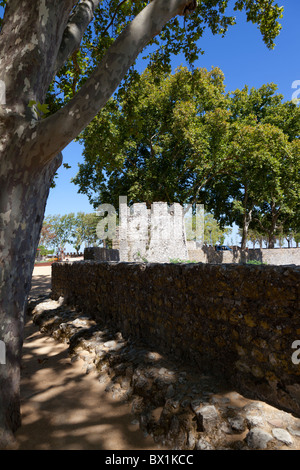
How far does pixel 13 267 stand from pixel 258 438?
275 cm

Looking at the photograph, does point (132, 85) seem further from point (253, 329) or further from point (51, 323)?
point (253, 329)

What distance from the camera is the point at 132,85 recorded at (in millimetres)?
8672

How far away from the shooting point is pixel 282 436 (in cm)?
243

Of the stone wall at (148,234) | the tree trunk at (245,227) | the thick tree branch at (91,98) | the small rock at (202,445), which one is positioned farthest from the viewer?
the tree trunk at (245,227)

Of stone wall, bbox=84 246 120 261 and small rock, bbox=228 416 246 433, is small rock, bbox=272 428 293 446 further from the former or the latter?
stone wall, bbox=84 246 120 261

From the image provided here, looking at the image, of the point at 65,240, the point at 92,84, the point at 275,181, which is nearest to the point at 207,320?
the point at 92,84

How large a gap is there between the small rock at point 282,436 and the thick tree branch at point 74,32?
15.4 ft

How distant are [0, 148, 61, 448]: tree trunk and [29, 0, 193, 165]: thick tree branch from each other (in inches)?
12.1

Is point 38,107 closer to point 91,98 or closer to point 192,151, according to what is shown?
point 91,98

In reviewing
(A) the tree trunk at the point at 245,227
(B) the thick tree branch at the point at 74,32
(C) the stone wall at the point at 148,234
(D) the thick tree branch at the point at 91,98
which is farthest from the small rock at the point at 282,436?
(A) the tree trunk at the point at 245,227

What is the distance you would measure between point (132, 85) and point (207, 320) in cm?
752

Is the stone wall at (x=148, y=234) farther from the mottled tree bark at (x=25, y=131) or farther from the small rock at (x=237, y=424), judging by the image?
the small rock at (x=237, y=424)

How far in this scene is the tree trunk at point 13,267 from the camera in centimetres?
297
